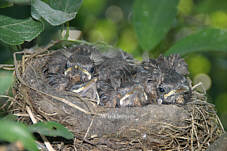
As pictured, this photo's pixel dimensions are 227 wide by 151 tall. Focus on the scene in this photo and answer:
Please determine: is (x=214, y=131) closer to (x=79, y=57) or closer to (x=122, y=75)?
(x=122, y=75)

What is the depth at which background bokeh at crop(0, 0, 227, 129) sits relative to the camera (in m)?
2.92

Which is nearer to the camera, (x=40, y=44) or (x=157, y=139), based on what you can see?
(x=157, y=139)

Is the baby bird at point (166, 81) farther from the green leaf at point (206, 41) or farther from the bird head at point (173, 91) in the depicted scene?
the green leaf at point (206, 41)

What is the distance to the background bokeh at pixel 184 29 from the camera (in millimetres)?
2922

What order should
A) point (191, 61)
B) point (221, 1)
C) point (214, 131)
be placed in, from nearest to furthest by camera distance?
1. point (214, 131)
2. point (221, 1)
3. point (191, 61)

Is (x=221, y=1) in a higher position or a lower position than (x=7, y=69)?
higher

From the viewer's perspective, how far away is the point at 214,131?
1850 millimetres

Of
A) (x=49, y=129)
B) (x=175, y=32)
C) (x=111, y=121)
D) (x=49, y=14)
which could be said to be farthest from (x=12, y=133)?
(x=175, y=32)

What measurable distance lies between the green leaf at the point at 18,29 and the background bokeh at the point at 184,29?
31.7 inches

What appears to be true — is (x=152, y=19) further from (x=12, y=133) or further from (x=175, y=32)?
(x=12, y=133)

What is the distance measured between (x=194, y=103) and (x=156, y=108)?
0.34 meters

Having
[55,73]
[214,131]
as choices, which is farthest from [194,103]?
[55,73]

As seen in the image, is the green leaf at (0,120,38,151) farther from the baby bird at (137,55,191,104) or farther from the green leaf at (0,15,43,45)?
the baby bird at (137,55,191,104)

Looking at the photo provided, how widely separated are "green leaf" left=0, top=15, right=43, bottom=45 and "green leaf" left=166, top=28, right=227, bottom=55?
1.13 metres
